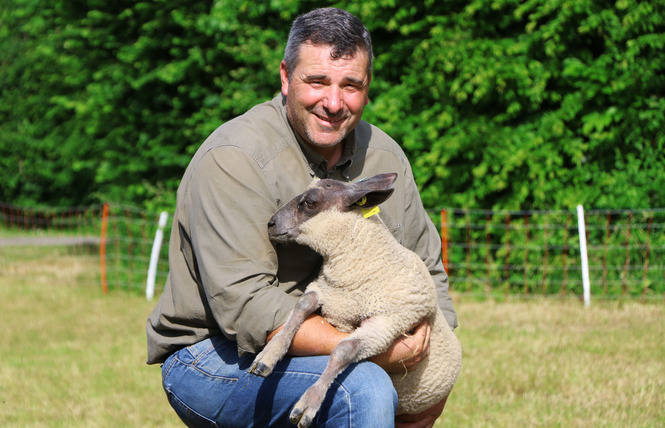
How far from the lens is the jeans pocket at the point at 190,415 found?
2.86 metres

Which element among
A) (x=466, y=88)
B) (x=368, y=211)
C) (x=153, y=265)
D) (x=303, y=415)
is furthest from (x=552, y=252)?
(x=303, y=415)

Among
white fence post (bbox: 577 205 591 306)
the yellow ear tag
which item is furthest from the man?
white fence post (bbox: 577 205 591 306)

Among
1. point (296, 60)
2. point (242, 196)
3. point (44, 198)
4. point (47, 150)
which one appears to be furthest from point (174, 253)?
point (44, 198)

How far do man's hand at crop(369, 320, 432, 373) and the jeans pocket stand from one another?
68 centimetres

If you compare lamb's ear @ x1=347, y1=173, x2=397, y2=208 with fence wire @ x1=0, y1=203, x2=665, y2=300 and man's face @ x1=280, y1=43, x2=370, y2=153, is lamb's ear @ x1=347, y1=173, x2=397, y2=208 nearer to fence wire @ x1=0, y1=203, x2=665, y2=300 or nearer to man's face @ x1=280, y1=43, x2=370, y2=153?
man's face @ x1=280, y1=43, x2=370, y2=153

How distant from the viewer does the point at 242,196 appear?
280cm

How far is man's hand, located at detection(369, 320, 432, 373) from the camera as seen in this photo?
9.15ft

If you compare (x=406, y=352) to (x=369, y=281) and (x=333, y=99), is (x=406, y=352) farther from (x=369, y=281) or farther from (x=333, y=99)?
(x=333, y=99)

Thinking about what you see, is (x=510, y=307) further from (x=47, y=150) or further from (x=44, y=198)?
(x=44, y=198)

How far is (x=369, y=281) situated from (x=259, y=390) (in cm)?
57

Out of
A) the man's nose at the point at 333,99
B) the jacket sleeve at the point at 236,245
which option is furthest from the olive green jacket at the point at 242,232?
the man's nose at the point at 333,99

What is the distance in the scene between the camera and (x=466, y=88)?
8.10m

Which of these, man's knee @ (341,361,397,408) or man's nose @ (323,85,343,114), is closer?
man's knee @ (341,361,397,408)

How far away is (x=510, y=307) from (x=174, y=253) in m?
5.44
